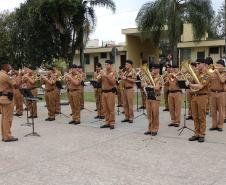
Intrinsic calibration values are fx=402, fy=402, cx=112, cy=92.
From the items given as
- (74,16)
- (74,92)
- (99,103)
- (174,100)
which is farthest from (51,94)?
(74,16)

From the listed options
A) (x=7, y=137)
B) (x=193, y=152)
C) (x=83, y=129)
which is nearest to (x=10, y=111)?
(x=7, y=137)

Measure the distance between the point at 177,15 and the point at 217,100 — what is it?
20303 mm

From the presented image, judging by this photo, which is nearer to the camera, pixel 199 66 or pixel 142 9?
pixel 199 66

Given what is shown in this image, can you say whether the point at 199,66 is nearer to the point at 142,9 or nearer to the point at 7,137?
the point at 7,137

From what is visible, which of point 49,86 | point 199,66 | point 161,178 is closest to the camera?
point 161,178

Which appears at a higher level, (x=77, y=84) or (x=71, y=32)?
(x=71, y=32)

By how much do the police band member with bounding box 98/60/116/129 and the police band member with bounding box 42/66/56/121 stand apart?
8.37ft

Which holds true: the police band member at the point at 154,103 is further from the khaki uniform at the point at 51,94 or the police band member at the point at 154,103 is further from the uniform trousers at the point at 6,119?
the khaki uniform at the point at 51,94

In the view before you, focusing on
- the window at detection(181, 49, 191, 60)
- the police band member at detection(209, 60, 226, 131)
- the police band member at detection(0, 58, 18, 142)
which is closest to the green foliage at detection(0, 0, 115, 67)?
the window at detection(181, 49, 191, 60)

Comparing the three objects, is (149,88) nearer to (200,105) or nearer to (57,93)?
(200,105)

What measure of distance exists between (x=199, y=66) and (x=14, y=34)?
30306 mm

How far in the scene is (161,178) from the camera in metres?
7.22

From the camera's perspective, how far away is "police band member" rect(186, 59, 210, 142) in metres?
10.1

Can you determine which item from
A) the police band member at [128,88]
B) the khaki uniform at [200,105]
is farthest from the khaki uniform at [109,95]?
the khaki uniform at [200,105]
